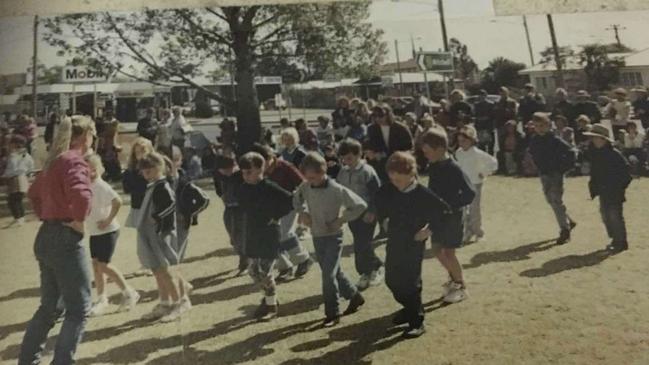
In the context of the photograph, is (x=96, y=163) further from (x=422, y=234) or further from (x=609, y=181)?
(x=609, y=181)

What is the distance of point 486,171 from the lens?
1858 millimetres

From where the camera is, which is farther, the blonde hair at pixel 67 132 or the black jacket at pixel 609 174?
the black jacket at pixel 609 174

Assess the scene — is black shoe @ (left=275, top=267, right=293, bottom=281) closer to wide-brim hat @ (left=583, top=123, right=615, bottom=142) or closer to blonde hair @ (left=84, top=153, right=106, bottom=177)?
blonde hair @ (left=84, top=153, right=106, bottom=177)

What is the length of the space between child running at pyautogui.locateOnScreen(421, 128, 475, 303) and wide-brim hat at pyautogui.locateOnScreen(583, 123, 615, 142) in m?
0.55

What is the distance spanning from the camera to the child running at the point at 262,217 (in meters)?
1.76

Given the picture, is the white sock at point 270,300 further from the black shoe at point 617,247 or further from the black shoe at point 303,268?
the black shoe at point 617,247

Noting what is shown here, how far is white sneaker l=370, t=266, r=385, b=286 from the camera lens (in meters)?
1.79

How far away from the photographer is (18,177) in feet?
5.74

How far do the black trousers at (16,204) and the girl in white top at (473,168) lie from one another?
1440 mm

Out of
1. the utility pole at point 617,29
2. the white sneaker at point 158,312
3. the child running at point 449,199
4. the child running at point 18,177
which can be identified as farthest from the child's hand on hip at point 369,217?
the utility pole at point 617,29

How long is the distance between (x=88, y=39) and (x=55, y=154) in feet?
1.56

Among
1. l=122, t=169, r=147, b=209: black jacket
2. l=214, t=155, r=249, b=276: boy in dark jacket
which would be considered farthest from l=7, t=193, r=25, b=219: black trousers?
l=214, t=155, r=249, b=276: boy in dark jacket

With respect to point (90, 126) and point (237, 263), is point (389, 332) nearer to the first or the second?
point (237, 263)

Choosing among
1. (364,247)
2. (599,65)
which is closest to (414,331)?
(364,247)
